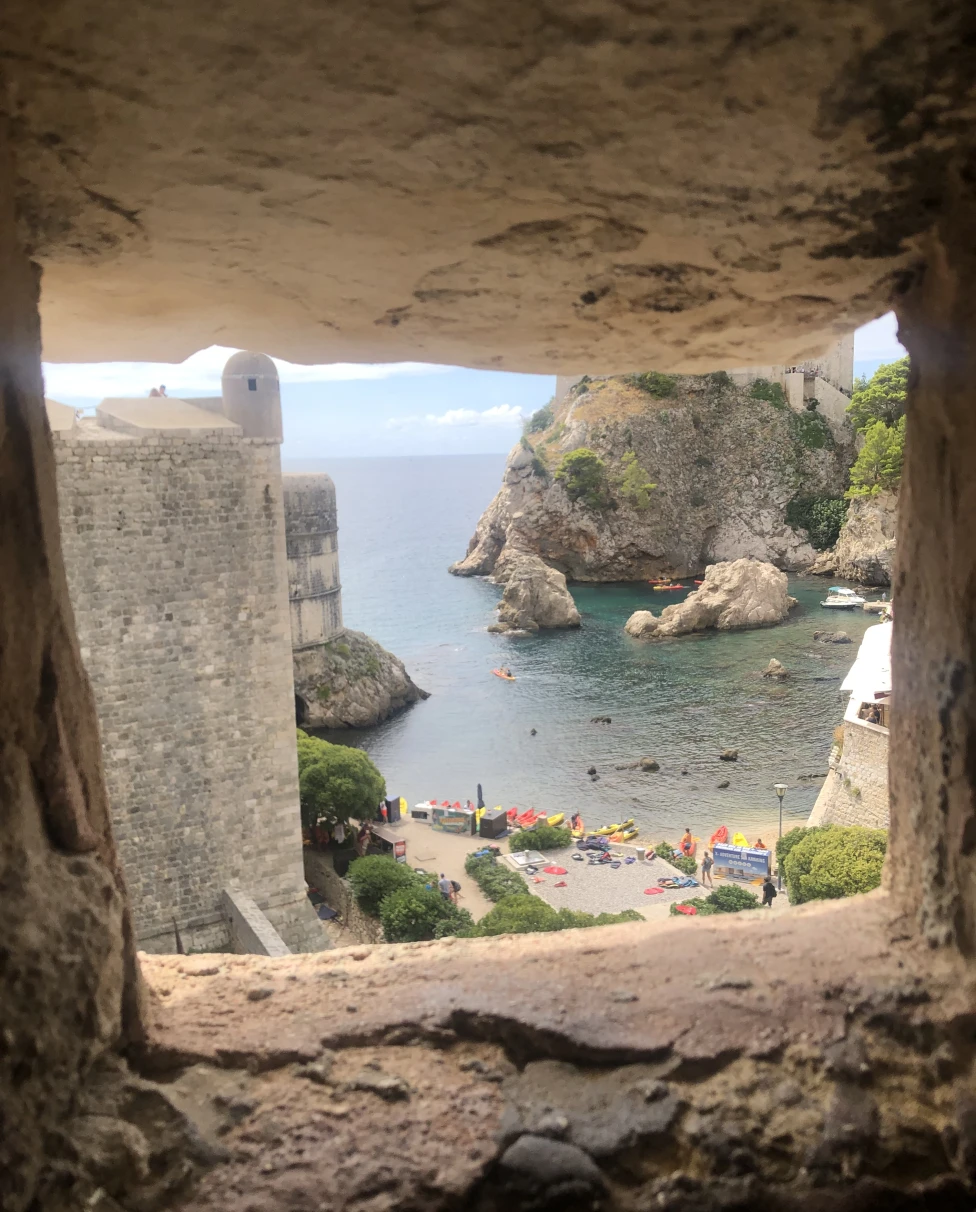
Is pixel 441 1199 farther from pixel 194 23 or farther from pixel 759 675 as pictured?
pixel 759 675

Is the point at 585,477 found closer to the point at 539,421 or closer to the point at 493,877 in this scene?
the point at 539,421

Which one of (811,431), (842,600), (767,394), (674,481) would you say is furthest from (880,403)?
(674,481)

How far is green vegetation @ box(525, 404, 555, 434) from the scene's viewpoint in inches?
2371

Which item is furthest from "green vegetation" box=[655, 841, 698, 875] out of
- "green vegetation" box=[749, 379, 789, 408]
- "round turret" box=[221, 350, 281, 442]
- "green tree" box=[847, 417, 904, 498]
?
"green vegetation" box=[749, 379, 789, 408]

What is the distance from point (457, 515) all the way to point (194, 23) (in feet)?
411

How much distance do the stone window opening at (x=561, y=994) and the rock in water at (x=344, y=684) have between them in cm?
2655

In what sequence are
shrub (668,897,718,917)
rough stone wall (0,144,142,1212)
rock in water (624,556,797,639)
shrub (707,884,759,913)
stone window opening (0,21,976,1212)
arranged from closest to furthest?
rough stone wall (0,144,142,1212)
stone window opening (0,21,976,1212)
shrub (668,897,718,917)
shrub (707,884,759,913)
rock in water (624,556,797,639)

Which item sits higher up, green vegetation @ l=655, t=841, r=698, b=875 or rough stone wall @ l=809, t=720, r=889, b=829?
rough stone wall @ l=809, t=720, r=889, b=829

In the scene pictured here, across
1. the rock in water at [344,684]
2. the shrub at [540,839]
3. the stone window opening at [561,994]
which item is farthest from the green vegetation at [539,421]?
the stone window opening at [561,994]

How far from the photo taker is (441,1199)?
1850 millimetres

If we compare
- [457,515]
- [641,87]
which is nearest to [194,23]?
[641,87]

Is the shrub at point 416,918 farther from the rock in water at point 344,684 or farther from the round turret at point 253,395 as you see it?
the rock in water at point 344,684

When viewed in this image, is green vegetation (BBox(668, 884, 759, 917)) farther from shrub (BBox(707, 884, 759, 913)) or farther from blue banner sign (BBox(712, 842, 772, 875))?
blue banner sign (BBox(712, 842, 772, 875))

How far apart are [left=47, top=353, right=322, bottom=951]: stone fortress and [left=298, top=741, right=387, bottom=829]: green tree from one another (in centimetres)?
497
